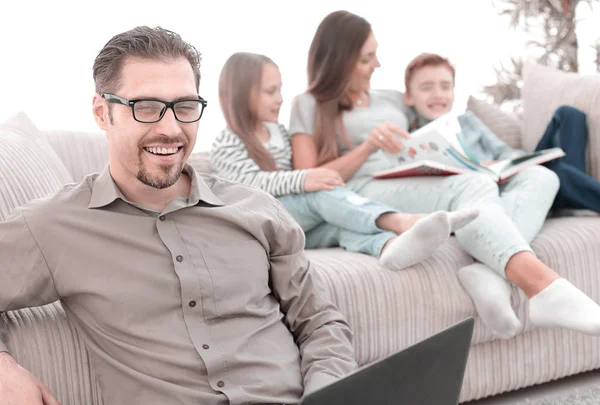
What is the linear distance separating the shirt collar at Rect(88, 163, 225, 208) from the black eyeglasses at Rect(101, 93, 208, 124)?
0.13 meters

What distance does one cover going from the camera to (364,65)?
7.98 ft

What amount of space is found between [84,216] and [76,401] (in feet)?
1.22

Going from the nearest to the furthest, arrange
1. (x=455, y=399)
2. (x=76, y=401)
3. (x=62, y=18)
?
(x=455, y=399), (x=76, y=401), (x=62, y=18)

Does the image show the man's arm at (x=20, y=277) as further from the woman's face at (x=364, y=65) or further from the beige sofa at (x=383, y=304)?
the woman's face at (x=364, y=65)

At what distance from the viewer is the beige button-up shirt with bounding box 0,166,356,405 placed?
115cm

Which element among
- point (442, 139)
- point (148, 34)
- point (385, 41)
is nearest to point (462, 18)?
point (385, 41)

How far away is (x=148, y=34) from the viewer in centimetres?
121

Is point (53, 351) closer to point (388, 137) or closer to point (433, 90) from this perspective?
point (388, 137)

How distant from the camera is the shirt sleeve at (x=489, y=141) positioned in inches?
98.6

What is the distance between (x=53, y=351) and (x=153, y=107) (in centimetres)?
48

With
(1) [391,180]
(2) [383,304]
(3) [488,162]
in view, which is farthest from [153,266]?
(3) [488,162]

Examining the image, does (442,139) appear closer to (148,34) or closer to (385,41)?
(148,34)

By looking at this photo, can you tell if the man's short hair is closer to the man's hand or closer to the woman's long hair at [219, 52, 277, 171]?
the man's hand

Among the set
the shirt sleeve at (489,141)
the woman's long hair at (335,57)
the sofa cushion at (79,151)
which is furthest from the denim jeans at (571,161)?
the sofa cushion at (79,151)
